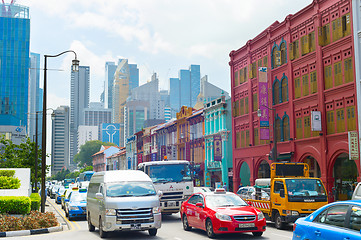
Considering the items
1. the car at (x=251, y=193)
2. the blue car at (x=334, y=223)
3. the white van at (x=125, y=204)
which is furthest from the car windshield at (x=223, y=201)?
the blue car at (x=334, y=223)

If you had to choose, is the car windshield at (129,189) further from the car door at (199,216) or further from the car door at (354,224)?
the car door at (354,224)

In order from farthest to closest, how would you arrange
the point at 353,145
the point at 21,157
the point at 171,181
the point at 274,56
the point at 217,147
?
the point at 217,147 → the point at 21,157 → the point at 274,56 → the point at 353,145 → the point at 171,181

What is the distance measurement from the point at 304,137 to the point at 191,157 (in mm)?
30724

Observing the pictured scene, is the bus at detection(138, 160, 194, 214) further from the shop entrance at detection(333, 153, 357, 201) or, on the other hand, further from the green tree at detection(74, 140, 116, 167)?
the green tree at detection(74, 140, 116, 167)

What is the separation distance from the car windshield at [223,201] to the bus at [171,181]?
6183 millimetres

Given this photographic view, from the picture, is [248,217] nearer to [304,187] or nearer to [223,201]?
[223,201]

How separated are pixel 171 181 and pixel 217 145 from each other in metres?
33.9

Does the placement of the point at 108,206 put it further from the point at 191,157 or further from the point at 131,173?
the point at 191,157

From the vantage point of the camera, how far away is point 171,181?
2358 cm

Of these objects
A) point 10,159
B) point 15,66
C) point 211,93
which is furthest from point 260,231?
point 211,93

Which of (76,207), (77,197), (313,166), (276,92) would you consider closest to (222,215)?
(76,207)

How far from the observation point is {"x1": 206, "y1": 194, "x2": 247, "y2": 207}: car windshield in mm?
16547

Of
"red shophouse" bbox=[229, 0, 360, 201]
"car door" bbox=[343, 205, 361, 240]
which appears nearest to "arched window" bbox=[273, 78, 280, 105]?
"red shophouse" bbox=[229, 0, 360, 201]

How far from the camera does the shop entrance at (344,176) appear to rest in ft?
111
